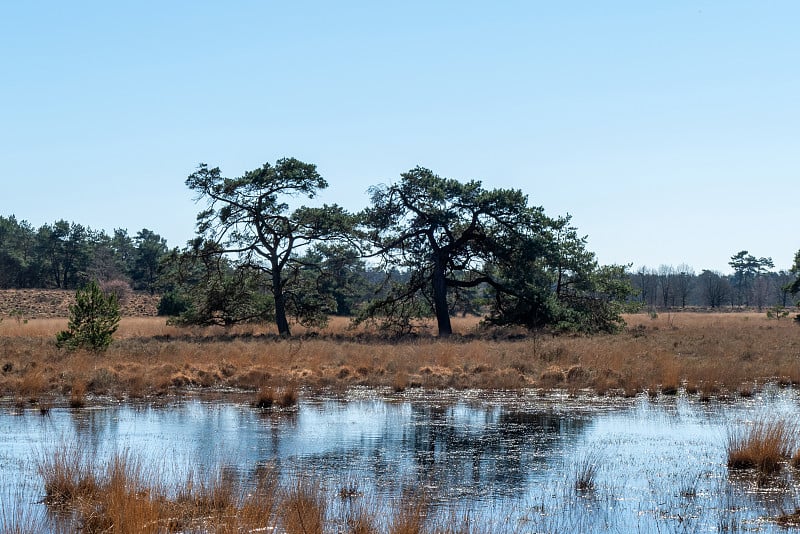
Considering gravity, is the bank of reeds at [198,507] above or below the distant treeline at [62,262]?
below

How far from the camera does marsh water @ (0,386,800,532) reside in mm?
9734

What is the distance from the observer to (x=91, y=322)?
25250 millimetres

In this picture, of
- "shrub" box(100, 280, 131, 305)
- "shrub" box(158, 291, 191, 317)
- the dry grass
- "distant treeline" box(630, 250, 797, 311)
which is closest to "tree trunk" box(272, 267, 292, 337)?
"shrub" box(158, 291, 191, 317)

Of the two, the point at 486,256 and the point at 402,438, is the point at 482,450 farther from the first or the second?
the point at 486,256

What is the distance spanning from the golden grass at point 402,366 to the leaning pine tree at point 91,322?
474 millimetres

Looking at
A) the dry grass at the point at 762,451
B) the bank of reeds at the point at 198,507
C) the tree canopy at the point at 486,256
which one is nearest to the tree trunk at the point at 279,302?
the tree canopy at the point at 486,256

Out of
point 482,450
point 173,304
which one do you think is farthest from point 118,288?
point 482,450

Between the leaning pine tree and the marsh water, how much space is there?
7154 millimetres

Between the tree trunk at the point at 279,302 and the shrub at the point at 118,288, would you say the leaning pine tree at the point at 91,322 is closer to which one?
the tree trunk at the point at 279,302

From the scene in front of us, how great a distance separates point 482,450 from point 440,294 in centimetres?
2602

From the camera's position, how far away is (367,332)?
40906 mm

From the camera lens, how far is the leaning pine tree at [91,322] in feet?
81.9

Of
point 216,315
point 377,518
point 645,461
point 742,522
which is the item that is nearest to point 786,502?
point 742,522

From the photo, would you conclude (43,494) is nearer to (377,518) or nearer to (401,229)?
(377,518)
